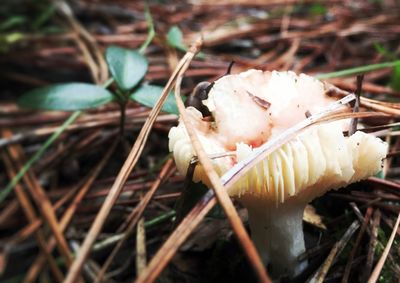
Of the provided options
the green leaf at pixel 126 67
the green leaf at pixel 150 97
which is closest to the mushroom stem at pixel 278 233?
the green leaf at pixel 150 97

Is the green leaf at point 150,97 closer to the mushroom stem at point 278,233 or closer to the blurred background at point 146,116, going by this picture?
the blurred background at point 146,116

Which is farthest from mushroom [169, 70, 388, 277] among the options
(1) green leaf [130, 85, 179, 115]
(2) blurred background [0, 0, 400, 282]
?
(1) green leaf [130, 85, 179, 115]

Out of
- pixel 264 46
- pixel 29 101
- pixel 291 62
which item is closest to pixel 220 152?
pixel 29 101

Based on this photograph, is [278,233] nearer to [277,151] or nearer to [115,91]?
[277,151]

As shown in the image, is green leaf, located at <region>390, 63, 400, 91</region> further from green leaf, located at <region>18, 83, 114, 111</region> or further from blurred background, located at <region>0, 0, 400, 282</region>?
green leaf, located at <region>18, 83, 114, 111</region>

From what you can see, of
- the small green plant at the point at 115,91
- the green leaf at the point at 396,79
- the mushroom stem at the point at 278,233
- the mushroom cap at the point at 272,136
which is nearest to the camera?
the mushroom cap at the point at 272,136

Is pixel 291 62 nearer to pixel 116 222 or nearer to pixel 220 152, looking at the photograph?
pixel 116 222
